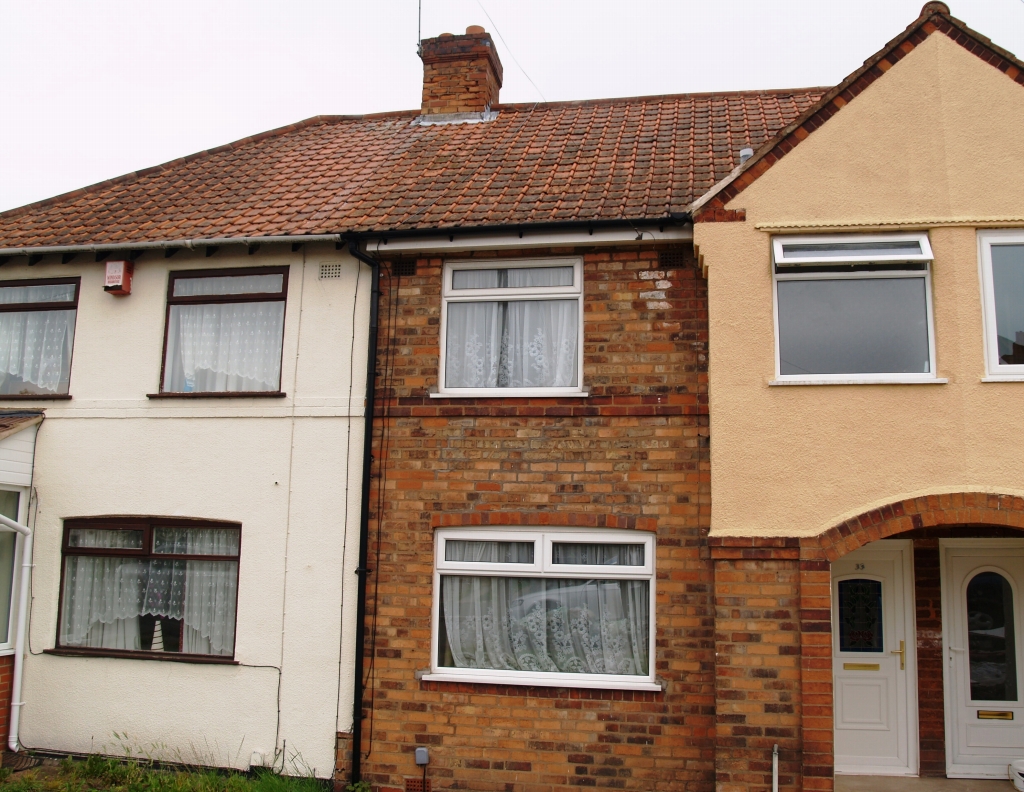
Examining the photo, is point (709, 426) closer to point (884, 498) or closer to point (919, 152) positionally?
point (884, 498)

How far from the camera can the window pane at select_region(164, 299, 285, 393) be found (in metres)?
8.92

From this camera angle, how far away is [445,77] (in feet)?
40.7

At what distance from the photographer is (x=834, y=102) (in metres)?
7.48

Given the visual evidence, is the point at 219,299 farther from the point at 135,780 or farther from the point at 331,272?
the point at 135,780

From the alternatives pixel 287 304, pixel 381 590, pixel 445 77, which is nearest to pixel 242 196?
pixel 287 304

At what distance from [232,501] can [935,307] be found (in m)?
6.57

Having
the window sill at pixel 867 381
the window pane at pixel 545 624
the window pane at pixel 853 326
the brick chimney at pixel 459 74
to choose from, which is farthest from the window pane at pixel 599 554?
the brick chimney at pixel 459 74

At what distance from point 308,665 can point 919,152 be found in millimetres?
7021

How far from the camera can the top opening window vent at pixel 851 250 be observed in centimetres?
715

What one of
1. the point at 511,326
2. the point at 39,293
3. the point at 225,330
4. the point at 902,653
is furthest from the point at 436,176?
the point at 902,653

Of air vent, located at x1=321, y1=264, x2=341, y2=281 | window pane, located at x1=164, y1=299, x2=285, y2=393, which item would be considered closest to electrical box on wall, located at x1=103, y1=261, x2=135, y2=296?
window pane, located at x1=164, y1=299, x2=285, y2=393

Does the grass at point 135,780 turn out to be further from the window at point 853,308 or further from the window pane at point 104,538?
the window at point 853,308

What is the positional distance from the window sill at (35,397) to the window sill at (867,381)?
23.3 feet

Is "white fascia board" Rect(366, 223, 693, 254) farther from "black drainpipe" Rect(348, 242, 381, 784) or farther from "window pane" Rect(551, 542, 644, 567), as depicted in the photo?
"window pane" Rect(551, 542, 644, 567)
